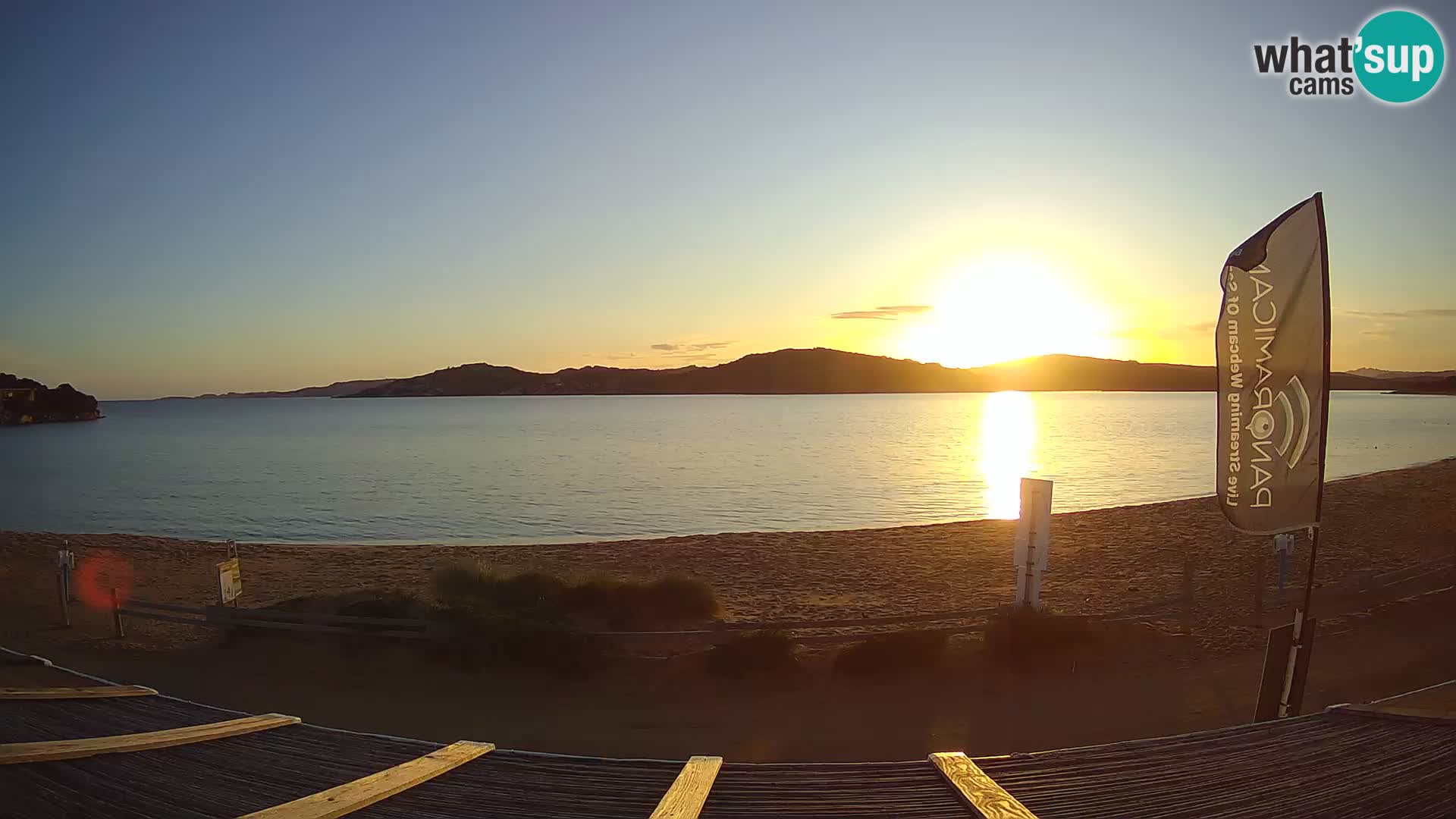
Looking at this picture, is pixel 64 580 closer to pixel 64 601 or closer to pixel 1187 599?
pixel 64 601

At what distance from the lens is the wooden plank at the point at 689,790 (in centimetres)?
320

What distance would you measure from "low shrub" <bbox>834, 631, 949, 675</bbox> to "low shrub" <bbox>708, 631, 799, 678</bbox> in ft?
2.19

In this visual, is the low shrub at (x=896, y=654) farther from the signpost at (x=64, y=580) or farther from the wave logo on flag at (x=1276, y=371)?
the signpost at (x=64, y=580)

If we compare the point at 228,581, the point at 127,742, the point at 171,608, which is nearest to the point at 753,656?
the point at 127,742

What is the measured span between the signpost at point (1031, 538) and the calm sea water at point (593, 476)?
18779 millimetres

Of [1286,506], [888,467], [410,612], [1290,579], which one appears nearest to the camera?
[1286,506]

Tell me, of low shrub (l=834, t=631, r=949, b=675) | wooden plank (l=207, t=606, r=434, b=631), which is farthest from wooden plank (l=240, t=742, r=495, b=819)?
wooden plank (l=207, t=606, r=434, b=631)

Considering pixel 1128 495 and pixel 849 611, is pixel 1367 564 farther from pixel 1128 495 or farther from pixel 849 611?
pixel 1128 495

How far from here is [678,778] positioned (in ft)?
11.7

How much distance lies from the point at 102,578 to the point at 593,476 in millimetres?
29479

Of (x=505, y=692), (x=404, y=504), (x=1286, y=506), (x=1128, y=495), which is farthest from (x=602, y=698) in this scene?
(x=1128, y=495)

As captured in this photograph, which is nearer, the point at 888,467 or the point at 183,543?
the point at 183,543

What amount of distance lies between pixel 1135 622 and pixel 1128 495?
28.7 m

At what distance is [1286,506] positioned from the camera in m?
6.23
